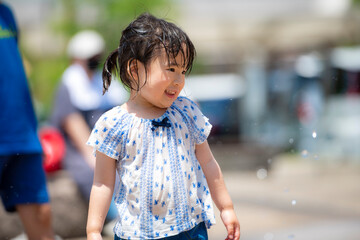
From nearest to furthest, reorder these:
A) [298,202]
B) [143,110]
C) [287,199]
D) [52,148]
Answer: [143,110] → [52,148] → [298,202] → [287,199]

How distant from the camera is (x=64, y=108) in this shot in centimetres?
402

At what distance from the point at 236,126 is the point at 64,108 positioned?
447 inches

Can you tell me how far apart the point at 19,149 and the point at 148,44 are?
3.36ft

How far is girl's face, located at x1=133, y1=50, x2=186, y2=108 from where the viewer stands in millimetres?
2064

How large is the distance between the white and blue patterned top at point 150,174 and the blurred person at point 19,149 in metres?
0.82

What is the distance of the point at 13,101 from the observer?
2781 millimetres

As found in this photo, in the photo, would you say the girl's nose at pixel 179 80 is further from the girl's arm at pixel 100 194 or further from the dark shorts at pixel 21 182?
the dark shorts at pixel 21 182

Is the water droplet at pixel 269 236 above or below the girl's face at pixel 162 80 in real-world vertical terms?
below

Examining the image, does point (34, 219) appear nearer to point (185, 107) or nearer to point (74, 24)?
point (185, 107)

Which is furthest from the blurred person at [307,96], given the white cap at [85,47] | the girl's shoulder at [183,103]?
the girl's shoulder at [183,103]

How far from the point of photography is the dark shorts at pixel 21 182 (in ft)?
9.16

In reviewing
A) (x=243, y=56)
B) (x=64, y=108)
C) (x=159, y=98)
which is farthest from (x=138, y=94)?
(x=243, y=56)

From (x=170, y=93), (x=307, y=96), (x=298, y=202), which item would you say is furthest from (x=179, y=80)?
(x=307, y=96)

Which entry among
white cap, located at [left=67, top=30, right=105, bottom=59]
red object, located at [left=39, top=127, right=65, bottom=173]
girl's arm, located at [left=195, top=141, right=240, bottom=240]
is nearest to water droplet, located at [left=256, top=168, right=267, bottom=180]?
red object, located at [left=39, top=127, right=65, bottom=173]
